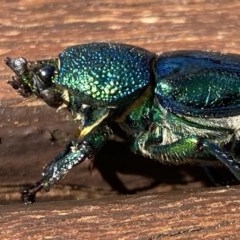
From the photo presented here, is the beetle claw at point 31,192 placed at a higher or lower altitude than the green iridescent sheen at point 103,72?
lower

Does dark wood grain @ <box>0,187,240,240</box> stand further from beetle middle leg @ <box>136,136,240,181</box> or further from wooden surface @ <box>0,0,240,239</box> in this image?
beetle middle leg @ <box>136,136,240,181</box>

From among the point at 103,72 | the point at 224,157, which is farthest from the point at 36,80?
the point at 224,157

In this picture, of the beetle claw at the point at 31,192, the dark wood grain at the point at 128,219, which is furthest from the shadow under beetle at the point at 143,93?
the dark wood grain at the point at 128,219

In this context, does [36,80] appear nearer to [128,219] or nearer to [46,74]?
[46,74]

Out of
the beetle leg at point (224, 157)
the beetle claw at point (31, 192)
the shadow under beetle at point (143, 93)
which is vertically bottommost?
the beetle claw at point (31, 192)

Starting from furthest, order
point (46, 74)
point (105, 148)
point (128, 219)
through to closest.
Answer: point (105, 148) < point (46, 74) < point (128, 219)

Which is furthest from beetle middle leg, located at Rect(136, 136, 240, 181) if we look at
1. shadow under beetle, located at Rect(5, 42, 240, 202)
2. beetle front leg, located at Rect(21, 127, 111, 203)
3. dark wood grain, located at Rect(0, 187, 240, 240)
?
dark wood grain, located at Rect(0, 187, 240, 240)

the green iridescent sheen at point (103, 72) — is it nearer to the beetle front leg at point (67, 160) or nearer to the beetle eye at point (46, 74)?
the beetle eye at point (46, 74)
